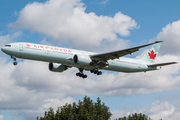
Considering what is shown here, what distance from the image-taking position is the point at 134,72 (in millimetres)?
46062

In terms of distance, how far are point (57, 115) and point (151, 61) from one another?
76.9 ft

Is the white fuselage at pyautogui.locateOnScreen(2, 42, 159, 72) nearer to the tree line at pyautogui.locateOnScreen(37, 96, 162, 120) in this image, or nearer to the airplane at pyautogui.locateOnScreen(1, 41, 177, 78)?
the airplane at pyautogui.locateOnScreen(1, 41, 177, 78)

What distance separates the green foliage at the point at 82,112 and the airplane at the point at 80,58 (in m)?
11.0

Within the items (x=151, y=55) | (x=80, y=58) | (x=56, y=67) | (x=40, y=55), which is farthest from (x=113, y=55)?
(x=151, y=55)

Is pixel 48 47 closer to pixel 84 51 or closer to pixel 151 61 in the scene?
pixel 84 51

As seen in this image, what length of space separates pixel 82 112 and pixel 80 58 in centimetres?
1897

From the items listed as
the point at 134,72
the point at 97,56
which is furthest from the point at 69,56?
the point at 134,72

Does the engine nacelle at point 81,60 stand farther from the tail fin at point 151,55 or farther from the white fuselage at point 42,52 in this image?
the tail fin at point 151,55

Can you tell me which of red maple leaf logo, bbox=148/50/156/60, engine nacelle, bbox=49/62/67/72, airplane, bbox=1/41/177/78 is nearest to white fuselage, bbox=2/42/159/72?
airplane, bbox=1/41/177/78

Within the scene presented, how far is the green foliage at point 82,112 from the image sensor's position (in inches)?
2071

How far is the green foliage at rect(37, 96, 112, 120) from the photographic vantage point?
52603mm

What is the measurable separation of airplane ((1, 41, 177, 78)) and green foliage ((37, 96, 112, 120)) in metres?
11.0

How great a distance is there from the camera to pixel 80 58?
38.2 meters

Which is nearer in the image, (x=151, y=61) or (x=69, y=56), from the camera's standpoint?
(x=69, y=56)
